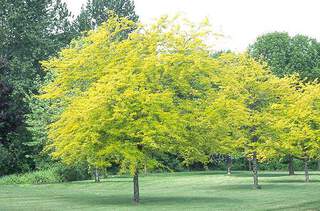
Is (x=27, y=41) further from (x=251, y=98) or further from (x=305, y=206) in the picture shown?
(x=305, y=206)

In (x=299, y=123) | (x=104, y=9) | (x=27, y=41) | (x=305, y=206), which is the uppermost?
(x=104, y=9)

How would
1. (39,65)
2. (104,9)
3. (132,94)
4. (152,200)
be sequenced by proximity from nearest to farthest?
(132,94) → (152,200) → (39,65) → (104,9)

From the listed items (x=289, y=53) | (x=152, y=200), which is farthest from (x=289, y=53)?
(x=152, y=200)

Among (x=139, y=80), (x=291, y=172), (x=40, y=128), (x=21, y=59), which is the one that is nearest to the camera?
(x=139, y=80)

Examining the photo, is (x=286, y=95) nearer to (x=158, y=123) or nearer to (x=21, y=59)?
(x=158, y=123)

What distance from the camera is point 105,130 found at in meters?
30.3

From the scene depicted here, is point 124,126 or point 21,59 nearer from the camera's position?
point 124,126

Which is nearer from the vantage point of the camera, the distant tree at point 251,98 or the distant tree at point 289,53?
the distant tree at point 251,98

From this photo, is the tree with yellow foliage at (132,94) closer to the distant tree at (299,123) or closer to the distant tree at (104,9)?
the distant tree at (299,123)

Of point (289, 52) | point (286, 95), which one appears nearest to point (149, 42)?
point (286, 95)

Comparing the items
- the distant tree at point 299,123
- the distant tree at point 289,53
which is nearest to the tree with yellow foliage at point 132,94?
the distant tree at point 299,123

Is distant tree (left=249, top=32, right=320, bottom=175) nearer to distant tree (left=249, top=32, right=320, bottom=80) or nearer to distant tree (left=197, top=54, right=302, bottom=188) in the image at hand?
distant tree (left=249, top=32, right=320, bottom=80)

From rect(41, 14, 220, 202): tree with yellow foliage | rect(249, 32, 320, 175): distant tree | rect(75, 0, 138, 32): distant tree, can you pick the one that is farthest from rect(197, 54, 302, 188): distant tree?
rect(75, 0, 138, 32): distant tree

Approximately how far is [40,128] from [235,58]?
20908 millimetres
